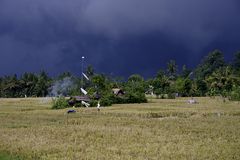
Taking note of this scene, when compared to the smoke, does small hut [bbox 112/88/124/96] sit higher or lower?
lower

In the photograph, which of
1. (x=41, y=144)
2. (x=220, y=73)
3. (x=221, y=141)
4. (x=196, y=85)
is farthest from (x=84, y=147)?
(x=196, y=85)

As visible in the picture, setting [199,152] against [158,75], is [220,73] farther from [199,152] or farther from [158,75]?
[199,152]

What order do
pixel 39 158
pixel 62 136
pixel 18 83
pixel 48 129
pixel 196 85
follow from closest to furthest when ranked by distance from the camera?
pixel 39 158
pixel 62 136
pixel 48 129
pixel 196 85
pixel 18 83

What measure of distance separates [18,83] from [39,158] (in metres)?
95.8

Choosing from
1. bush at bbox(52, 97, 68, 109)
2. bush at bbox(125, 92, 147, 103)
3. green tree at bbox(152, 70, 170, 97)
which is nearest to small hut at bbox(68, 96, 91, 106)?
bush at bbox(52, 97, 68, 109)

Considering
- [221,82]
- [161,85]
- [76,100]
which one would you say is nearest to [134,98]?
[76,100]

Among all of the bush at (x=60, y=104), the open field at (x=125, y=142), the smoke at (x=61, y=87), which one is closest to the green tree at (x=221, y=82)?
the smoke at (x=61, y=87)

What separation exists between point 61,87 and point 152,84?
822 inches

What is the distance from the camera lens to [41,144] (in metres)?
18.4

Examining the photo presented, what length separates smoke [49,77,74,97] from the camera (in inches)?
3506

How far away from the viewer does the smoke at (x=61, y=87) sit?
89.1 metres

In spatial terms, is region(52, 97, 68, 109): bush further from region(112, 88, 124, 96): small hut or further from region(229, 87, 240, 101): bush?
region(229, 87, 240, 101): bush

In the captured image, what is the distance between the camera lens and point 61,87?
303 feet

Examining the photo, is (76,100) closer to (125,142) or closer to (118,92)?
(118,92)
